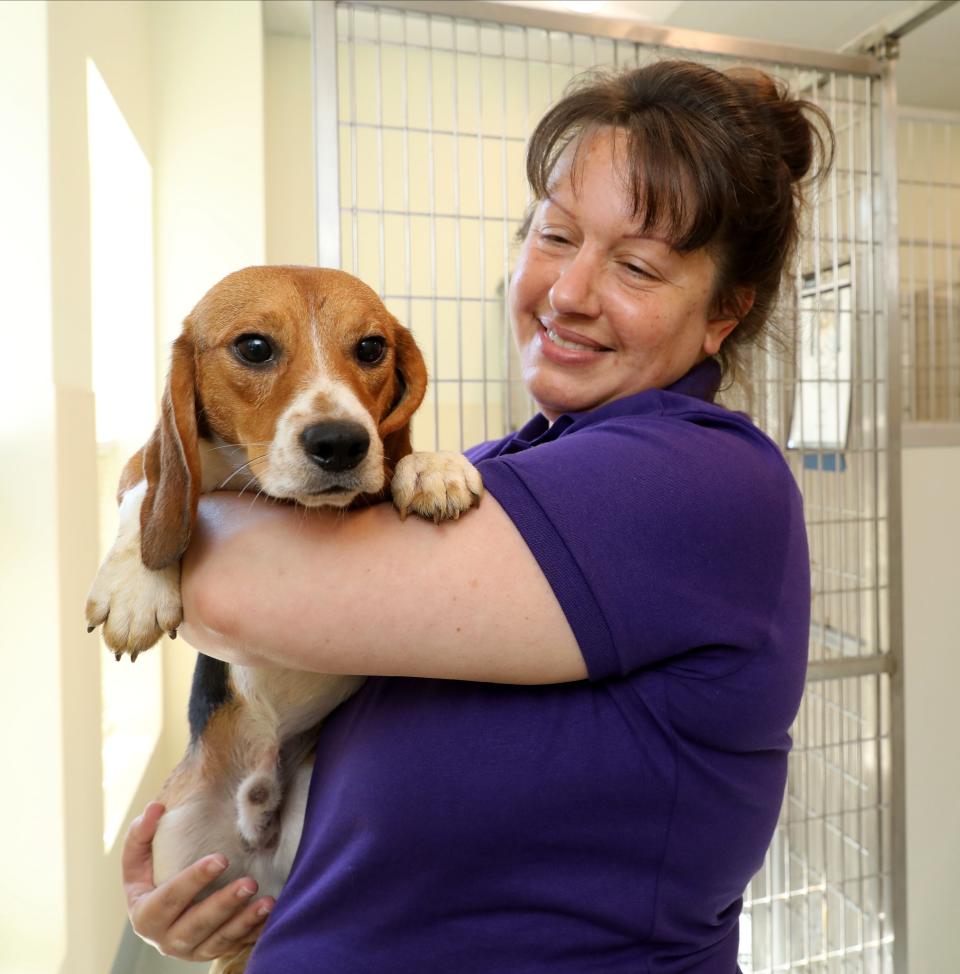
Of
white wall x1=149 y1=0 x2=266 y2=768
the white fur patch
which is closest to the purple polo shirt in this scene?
the white fur patch

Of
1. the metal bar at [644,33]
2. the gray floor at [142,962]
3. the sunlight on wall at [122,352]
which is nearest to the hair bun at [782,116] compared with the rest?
the metal bar at [644,33]

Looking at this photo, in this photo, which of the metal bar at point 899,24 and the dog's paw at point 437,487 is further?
the metal bar at point 899,24

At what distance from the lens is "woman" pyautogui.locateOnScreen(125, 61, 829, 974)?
720 mm

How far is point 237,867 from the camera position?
1038 mm

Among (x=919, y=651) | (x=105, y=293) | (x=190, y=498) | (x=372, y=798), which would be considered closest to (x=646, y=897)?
(x=372, y=798)

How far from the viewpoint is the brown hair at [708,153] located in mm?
954

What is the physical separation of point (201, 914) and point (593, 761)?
52 centimetres

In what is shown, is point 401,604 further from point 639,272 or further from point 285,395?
point 639,272

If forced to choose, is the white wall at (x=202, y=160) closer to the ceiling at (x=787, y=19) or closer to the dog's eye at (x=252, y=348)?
the ceiling at (x=787, y=19)

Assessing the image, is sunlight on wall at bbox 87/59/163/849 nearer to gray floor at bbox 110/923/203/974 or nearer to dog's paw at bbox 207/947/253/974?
gray floor at bbox 110/923/203/974

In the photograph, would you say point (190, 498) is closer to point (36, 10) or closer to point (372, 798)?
point (372, 798)

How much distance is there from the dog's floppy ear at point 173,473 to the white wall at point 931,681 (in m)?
1.70

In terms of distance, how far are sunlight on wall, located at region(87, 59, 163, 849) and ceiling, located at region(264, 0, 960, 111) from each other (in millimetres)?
1191

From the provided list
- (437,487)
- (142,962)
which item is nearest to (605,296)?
(437,487)
